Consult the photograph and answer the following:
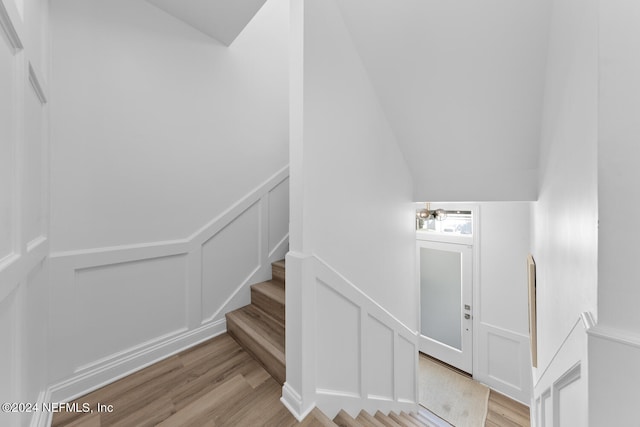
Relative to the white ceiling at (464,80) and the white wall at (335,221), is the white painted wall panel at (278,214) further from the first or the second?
the white ceiling at (464,80)

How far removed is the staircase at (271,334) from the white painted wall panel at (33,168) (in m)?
1.33

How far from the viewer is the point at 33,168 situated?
1126mm

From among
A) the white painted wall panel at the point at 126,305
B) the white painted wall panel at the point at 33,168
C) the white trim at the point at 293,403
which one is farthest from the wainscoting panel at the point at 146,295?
the white trim at the point at 293,403

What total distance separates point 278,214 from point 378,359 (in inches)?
62.1

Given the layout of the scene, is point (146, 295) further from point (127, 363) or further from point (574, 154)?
point (574, 154)

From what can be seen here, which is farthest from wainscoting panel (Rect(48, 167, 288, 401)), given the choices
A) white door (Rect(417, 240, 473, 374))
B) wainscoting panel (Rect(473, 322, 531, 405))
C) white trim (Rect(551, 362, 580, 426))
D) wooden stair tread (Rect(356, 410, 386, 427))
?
wainscoting panel (Rect(473, 322, 531, 405))

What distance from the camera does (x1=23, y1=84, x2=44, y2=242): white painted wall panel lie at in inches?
40.0

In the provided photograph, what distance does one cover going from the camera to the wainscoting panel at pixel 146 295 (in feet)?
4.69

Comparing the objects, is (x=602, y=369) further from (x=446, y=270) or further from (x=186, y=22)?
(x=446, y=270)

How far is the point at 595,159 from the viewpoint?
0.60 metres

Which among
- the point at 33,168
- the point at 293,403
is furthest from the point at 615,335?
the point at 33,168

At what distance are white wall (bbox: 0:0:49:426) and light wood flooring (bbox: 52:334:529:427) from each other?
1.08ft

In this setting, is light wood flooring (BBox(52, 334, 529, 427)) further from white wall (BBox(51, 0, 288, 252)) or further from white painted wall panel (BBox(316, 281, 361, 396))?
white wall (BBox(51, 0, 288, 252))

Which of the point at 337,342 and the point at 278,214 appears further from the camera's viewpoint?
the point at 278,214
